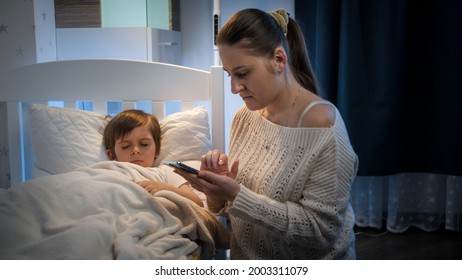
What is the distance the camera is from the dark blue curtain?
128 cm

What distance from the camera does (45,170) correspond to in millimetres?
1191

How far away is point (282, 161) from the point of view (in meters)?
0.94

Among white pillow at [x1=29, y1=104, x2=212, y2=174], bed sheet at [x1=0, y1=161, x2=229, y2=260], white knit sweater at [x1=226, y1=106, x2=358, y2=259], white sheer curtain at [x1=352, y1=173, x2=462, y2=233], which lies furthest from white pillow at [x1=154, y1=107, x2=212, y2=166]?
white sheer curtain at [x1=352, y1=173, x2=462, y2=233]

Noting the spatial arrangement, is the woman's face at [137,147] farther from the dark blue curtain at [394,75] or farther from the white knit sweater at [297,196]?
the dark blue curtain at [394,75]

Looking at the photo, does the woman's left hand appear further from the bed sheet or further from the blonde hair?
the blonde hair

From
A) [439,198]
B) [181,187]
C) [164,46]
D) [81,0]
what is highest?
[81,0]

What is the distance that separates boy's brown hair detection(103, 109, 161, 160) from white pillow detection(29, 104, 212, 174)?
0.03m

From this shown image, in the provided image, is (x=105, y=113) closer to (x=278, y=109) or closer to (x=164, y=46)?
(x=164, y=46)

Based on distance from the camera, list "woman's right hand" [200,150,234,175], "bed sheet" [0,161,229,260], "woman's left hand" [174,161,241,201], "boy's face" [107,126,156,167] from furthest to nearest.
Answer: "boy's face" [107,126,156,167], "woman's right hand" [200,150,234,175], "woman's left hand" [174,161,241,201], "bed sheet" [0,161,229,260]

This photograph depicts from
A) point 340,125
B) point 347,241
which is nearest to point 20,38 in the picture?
point 340,125

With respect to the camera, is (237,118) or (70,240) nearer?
(70,240)

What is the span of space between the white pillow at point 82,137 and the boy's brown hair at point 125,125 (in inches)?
1.1

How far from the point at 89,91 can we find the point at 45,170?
0.83 feet

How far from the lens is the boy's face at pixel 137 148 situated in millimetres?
1210
